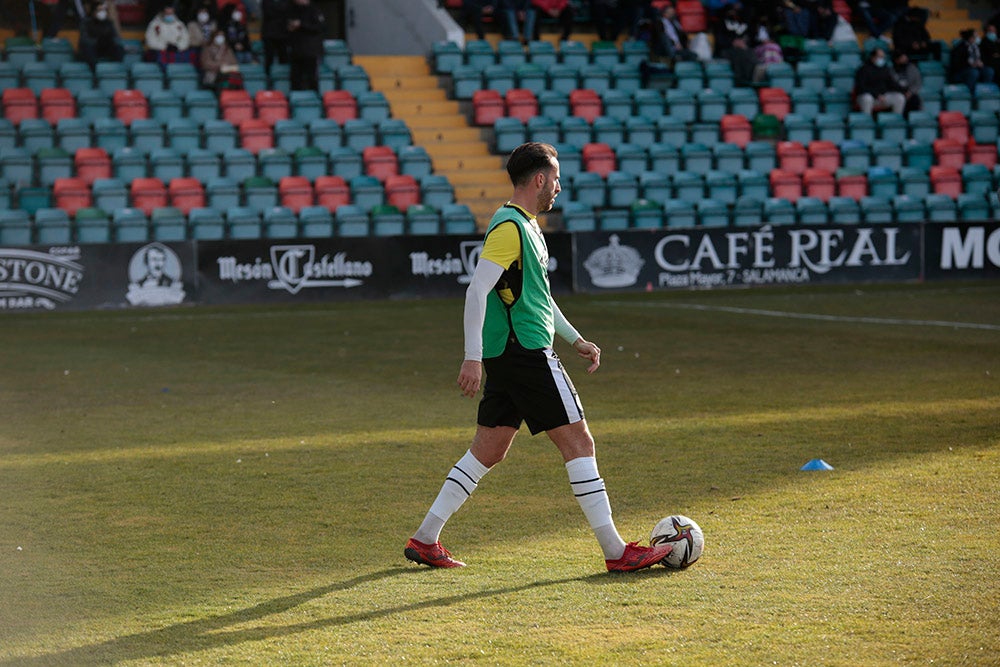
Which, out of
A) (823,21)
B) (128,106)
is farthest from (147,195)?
(823,21)

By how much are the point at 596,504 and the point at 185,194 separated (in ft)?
63.1

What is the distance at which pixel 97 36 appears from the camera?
25984 millimetres

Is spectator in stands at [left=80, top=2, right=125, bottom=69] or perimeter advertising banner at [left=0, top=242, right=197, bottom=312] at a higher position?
spectator in stands at [left=80, top=2, right=125, bottom=69]

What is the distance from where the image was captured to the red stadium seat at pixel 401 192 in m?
25.2

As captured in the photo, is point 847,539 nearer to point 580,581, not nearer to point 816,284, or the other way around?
point 580,581

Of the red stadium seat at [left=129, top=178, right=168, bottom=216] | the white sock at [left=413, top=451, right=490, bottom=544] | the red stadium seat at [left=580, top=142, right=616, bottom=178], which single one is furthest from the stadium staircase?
the white sock at [left=413, top=451, right=490, bottom=544]

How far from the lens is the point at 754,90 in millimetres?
29578

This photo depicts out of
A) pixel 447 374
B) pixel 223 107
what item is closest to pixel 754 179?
pixel 223 107

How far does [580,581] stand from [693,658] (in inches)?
49.2

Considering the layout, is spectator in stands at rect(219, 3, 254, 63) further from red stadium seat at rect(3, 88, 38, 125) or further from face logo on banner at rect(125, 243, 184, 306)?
face logo on banner at rect(125, 243, 184, 306)

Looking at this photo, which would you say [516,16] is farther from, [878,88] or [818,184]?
[878,88]

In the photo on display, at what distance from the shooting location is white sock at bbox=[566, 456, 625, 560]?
6223 mm

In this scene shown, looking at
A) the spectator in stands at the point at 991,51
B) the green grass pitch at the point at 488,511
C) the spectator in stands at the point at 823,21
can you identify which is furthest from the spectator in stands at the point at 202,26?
the spectator in stands at the point at 991,51

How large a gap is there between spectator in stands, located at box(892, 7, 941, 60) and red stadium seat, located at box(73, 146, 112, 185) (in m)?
17.3
